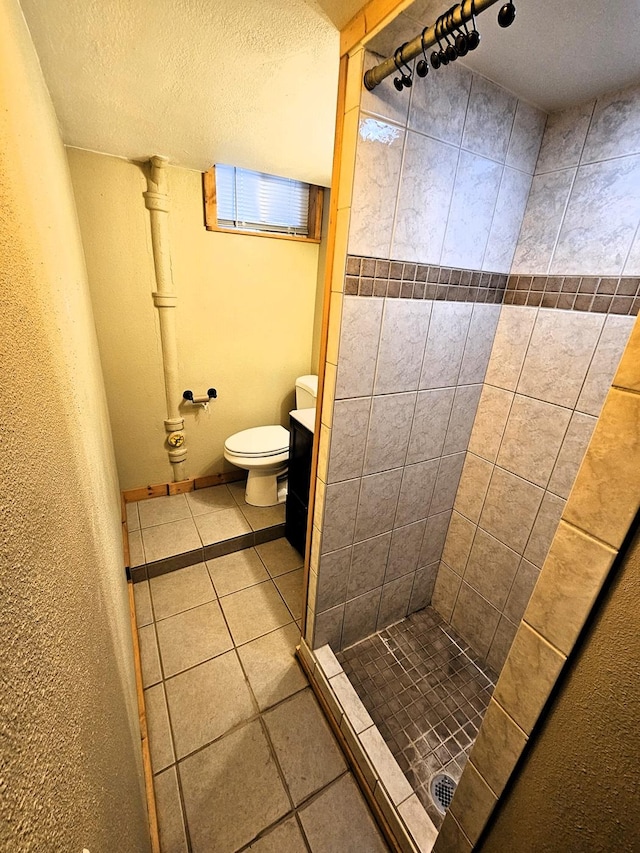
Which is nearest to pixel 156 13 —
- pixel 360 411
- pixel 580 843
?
pixel 360 411

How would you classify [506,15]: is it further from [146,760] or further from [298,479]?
[146,760]

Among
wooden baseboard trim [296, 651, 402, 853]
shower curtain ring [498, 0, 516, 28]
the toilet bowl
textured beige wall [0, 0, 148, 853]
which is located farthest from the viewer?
the toilet bowl

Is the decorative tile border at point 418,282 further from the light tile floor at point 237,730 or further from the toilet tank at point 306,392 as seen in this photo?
the light tile floor at point 237,730

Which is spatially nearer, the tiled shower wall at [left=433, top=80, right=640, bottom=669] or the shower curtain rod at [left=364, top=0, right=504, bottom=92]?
the shower curtain rod at [left=364, top=0, right=504, bottom=92]

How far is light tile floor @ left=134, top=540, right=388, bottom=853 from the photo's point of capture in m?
1.05

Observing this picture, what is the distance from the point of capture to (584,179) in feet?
3.43

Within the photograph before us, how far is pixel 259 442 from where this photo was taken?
229 centimetres

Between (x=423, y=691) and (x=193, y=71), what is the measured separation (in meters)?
2.34

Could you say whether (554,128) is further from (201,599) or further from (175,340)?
(201,599)

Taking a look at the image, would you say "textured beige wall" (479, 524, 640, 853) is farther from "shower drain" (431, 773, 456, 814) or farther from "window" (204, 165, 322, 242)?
"window" (204, 165, 322, 242)

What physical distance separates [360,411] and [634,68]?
1.14 meters

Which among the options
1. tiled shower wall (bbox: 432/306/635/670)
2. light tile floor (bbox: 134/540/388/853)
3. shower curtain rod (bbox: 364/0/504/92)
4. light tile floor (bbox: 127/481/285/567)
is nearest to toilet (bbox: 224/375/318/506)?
light tile floor (bbox: 127/481/285/567)

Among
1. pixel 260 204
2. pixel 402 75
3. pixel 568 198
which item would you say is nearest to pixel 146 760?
pixel 402 75

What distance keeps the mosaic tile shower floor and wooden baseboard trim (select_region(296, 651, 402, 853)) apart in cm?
13
